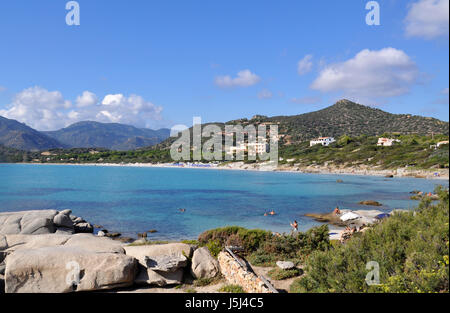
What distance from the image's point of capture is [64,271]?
8.98m

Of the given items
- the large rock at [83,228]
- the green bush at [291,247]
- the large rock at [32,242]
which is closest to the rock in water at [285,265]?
the green bush at [291,247]

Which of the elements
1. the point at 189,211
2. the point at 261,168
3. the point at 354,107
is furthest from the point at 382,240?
the point at 354,107

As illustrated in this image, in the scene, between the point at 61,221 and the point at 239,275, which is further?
the point at 61,221

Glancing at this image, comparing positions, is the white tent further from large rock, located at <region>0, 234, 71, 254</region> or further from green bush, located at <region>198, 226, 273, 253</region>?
large rock, located at <region>0, 234, 71, 254</region>

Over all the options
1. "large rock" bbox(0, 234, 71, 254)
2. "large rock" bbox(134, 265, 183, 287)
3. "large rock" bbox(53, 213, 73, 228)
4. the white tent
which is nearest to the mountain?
the white tent

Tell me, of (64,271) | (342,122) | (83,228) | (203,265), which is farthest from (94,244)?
(342,122)

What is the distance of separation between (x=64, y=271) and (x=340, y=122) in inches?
5447

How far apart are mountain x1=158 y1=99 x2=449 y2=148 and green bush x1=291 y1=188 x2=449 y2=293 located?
109 meters

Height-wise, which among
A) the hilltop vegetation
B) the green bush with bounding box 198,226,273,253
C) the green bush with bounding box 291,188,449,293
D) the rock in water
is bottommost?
the rock in water

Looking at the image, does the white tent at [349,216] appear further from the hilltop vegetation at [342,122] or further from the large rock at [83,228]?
the hilltop vegetation at [342,122]

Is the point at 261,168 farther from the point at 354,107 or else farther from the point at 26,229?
the point at 26,229

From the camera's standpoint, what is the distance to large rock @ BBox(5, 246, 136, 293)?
876 centimetres

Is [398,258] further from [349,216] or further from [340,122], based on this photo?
[340,122]
